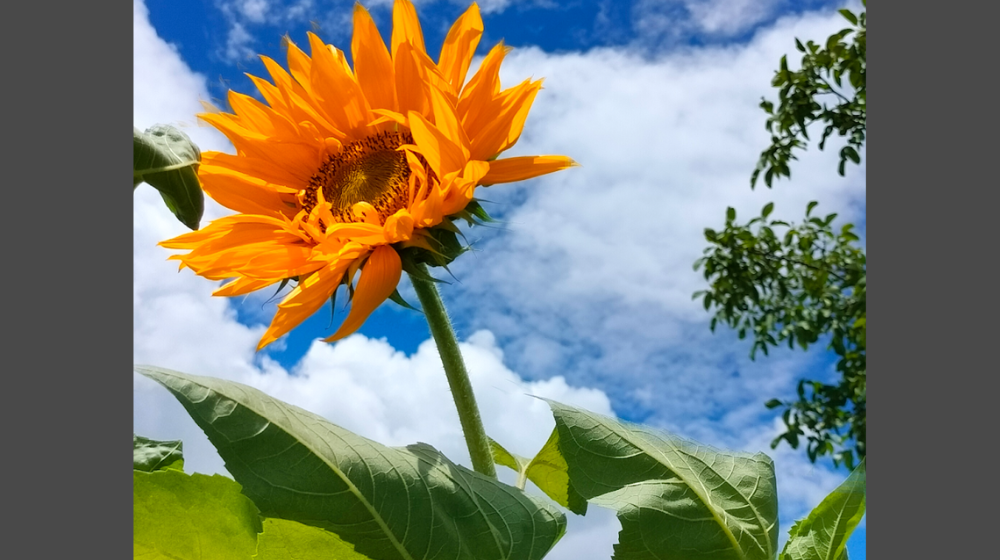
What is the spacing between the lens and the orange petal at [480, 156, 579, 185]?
0.40 meters

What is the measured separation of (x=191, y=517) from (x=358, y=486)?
0.22 ft

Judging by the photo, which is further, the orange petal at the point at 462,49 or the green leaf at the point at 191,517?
the orange petal at the point at 462,49

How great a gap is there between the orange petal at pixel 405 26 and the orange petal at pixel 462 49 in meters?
0.03

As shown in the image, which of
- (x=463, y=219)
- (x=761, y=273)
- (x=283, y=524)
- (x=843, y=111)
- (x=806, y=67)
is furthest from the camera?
(x=761, y=273)

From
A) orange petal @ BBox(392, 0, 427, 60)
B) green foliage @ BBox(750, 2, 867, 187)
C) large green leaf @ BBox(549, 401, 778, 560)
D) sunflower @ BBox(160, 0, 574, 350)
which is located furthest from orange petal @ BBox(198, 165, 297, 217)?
green foliage @ BBox(750, 2, 867, 187)

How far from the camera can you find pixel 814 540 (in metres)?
0.35

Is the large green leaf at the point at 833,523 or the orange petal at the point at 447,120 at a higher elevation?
the orange petal at the point at 447,120

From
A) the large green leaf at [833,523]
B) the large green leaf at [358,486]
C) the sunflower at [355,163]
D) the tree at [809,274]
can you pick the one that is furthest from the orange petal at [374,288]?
the tree at [809,274]

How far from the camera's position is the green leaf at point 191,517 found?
286 mm

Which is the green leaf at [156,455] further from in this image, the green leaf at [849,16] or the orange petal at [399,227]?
the green leaf at [849,16]

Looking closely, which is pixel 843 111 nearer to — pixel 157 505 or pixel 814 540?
pixel 814 540

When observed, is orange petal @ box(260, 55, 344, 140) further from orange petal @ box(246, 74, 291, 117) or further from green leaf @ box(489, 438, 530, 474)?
green leaf @ box(489, 438, 530, 474)

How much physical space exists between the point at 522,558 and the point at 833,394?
123 centimetres

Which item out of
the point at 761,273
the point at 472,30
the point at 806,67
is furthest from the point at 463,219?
the point at 761,273
